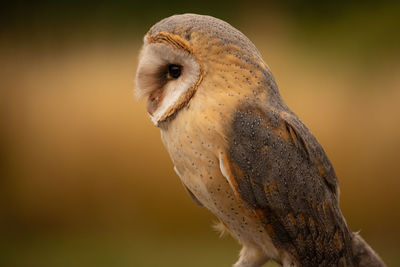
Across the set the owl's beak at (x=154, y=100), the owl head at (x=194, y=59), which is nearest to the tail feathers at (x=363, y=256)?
the owl head at (x=194, y=59)

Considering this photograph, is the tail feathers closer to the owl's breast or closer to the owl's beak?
the owl's breast

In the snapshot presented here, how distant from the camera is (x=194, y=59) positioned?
38.0 inches

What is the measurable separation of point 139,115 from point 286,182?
0.93m

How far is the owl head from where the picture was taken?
96 centimetres

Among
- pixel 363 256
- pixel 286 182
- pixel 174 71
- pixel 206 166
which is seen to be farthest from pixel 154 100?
pixel 363 256

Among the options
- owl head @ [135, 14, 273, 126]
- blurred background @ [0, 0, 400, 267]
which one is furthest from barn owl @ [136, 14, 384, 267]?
blurred background @ [0, 0, 400, 267]

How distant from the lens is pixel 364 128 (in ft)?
5.42

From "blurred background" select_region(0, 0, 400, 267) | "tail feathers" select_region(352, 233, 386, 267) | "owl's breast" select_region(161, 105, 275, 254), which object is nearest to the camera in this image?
"owl's breast" select_region(161, 105, 275, 254)

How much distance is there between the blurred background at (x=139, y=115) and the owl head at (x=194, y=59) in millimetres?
640

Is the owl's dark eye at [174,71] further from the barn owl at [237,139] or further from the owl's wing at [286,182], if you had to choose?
the owl's wing at [286,182]

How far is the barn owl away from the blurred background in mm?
625

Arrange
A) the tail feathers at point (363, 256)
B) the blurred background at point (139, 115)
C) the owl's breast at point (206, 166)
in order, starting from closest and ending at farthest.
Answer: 1. the owl's breast at point (206, 166)
2. the tail feathers at point (363, 256)
3. the blurred background at point (139, 115)

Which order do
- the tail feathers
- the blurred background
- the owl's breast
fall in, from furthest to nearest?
the blurred background, the tail feathers, the owl's breast

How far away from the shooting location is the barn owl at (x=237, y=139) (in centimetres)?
96
